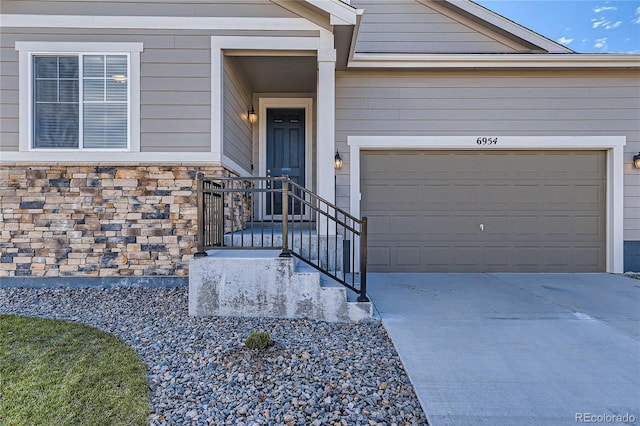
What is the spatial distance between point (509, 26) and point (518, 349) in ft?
19.7

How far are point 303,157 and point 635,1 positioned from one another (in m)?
7.61

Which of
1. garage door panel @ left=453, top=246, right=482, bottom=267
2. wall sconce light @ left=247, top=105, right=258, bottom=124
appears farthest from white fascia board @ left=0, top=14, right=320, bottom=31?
garage door panel @ left=453, top=246, right=482, bottom=267

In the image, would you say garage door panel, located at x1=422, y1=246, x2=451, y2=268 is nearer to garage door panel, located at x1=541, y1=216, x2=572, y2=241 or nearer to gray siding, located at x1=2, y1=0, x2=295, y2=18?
garage door panel, located at x1=541, y1=216, x2=572, y2=241

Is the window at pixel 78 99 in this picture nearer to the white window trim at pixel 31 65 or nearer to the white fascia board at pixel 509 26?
the white window trim at pixel 31 65

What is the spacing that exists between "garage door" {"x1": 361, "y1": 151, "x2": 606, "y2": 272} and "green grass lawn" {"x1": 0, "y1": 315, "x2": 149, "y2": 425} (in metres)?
4.20

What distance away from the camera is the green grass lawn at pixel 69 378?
2105 mm

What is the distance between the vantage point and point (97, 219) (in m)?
4.80

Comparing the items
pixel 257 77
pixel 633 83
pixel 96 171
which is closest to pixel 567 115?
pixel 633 83

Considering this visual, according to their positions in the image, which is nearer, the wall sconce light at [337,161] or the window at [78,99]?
the window at [78,99]

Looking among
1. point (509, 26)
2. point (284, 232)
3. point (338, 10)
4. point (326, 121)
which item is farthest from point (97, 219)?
point (509, 26)

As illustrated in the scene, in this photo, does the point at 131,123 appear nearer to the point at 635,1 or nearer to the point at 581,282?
the point at 581,282

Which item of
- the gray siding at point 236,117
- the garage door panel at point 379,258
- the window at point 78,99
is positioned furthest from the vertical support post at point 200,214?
the garage door panel at point 379,258

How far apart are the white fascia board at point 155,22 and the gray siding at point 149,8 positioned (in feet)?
0.20

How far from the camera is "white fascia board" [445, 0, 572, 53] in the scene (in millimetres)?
6340
